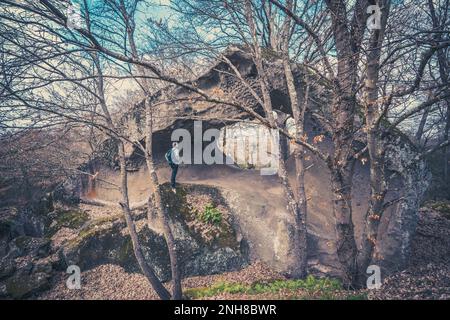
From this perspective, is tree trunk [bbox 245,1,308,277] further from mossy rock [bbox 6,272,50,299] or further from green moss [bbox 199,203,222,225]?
mossy rock [bbox 6,272,50,299]

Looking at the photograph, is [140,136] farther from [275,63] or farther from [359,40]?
[359,40]

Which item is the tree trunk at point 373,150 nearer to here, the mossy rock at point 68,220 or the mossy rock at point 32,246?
the mossy rock at point 68,220

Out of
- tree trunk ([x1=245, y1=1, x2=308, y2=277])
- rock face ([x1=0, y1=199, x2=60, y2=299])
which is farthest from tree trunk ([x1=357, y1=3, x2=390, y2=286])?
rock face ([x1=0, y1=199, x2=60, y2=299])

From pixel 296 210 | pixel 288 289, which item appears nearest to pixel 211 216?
pixel 296 210

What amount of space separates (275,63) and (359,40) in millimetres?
4577

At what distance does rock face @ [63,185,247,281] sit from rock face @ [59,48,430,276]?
842mm

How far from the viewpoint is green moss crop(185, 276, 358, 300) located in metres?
6.19

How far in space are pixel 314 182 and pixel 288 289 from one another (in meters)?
4.73

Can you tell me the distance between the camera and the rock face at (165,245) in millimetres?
9078

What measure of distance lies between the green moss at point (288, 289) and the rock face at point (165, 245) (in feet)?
3.83

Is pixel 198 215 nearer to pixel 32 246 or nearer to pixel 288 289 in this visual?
pixel 288 289

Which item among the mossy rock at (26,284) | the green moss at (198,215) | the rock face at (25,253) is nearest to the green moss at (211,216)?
the green moss at (198,215)

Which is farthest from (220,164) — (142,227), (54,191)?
(54,191)
